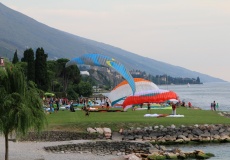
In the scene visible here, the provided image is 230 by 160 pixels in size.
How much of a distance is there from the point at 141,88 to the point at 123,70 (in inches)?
296

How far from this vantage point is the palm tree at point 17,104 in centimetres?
2398

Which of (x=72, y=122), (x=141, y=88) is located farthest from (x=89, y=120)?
(x=141, y=88)

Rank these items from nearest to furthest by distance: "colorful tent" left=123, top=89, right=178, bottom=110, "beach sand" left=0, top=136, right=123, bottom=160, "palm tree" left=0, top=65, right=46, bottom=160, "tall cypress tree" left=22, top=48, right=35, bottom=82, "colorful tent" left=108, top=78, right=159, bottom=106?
"palm tree" left=0, top=65, right=46, bottom=160, "beach sand" left=0, top=136, right=123, bottom=160, "colorful tent" left=123, top=89, right=178, bottom=110, "colorful tent" left=108, top=78, right=159, bottom=106, "tall cypress tree" left=22, top=48, right=35, bottom=82

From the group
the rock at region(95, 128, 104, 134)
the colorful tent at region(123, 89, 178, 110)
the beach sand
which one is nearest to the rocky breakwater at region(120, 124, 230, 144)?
the rock at region(95, 128, 104, 134)

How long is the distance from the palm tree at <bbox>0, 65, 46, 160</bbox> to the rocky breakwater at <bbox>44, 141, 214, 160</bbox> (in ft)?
32.3

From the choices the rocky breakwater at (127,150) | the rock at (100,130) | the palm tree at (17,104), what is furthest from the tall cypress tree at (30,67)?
the palm tree at (17,104)

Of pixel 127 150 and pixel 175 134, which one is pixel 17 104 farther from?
pixel 175 134

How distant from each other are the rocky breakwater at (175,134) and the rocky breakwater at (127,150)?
4.35 m

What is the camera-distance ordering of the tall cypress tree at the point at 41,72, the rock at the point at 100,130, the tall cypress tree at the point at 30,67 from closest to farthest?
1. the rock at the point at 100,130
2. the tall cypress tree at the point at 30,67
3. the tall cypress tree at the point at 41,72

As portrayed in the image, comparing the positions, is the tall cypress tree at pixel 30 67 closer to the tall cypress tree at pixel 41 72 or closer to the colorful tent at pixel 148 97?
the tall cypress tree at pixel 41 72

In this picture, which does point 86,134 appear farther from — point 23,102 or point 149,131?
point 23,102

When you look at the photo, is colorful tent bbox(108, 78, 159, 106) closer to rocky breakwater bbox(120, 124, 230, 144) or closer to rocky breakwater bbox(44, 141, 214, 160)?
rocky breakwater bbox(120, 124, 230, 144)

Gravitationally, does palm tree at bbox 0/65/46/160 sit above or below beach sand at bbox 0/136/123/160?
above

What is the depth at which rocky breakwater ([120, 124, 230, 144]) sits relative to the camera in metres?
41.4
